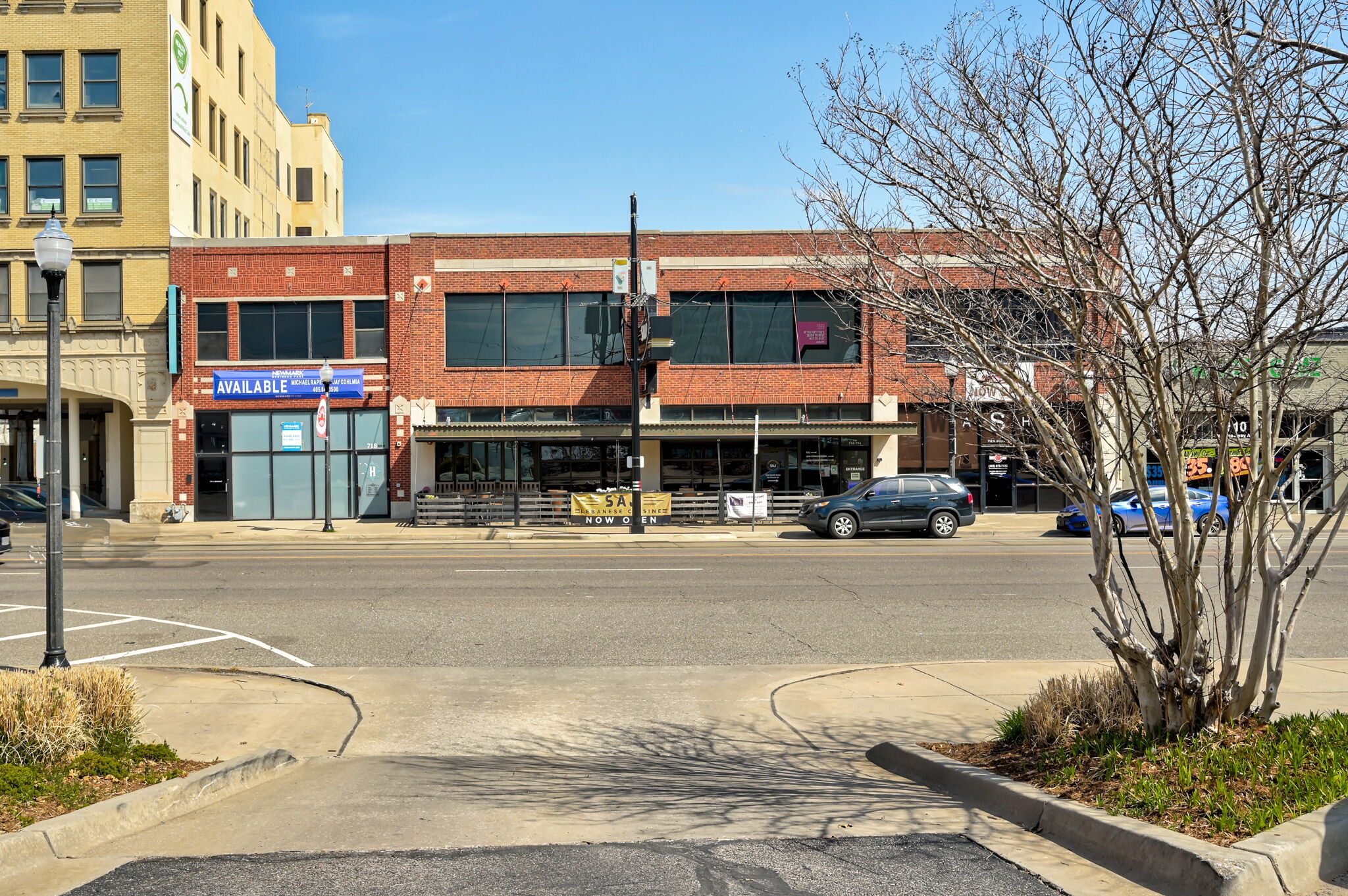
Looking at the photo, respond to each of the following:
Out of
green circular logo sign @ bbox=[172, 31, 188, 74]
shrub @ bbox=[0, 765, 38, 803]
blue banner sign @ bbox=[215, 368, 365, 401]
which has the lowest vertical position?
shrub @ bbox=[0, 765, 38, 803]

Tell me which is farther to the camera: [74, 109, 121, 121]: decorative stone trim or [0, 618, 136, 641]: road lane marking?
[74, 109, 121, 121]: decorative stone trim

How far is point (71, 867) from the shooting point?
468cm

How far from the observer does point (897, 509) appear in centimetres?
2552

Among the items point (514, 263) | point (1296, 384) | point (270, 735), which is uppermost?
point (514, 263)

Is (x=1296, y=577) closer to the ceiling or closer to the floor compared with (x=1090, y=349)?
closer to the floor

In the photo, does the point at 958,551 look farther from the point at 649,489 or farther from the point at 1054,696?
the point at 1054,696

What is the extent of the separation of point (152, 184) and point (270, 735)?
28.8m

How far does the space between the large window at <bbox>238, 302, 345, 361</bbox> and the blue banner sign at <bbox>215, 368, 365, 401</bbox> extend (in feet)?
1.59

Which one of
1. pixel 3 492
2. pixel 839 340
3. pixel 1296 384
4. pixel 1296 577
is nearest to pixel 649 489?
pixel 839 340

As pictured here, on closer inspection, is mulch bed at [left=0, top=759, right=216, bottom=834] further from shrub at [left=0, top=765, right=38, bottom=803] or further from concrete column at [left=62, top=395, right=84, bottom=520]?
concrete column at [left=62, top=395, right=84, bottom=520]

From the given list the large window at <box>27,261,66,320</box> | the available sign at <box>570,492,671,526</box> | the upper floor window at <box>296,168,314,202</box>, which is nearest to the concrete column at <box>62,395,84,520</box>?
the large window at <box>27,261,66,320</box>

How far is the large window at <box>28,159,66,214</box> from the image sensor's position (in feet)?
104

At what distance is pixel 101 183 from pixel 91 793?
31.4 m

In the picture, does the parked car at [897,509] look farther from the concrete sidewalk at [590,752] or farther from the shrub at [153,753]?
the shrub at [153,753]
